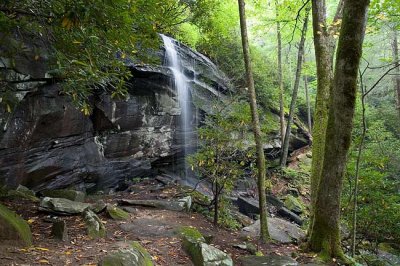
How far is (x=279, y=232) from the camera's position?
338 inches

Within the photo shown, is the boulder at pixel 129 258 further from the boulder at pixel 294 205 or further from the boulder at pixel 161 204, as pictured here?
the boulder at pixel 294 205

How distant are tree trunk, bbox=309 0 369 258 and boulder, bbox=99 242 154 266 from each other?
3206mm

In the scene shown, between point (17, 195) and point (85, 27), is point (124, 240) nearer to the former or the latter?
point (17, 195)

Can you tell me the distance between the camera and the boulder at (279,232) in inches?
321

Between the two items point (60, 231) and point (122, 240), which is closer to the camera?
point (60, 231)

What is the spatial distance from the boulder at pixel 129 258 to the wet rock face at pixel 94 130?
397 centimetres

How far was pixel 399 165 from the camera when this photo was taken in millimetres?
14859

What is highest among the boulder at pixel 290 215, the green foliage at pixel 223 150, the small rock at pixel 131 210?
the green foliage at pixel 223 150

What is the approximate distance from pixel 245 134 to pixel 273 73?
10.1 m

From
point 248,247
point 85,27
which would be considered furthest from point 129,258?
point 248,247

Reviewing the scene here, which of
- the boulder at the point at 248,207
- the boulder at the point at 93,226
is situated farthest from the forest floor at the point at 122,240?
the boulder at the point at 248,207

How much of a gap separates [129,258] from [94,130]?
7143 millimetres

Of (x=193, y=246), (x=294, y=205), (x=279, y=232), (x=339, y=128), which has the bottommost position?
(x=294, y=205)

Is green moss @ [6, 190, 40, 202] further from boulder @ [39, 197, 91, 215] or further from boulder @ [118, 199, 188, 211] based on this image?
boulder @ [118, 199, 188, 211]
